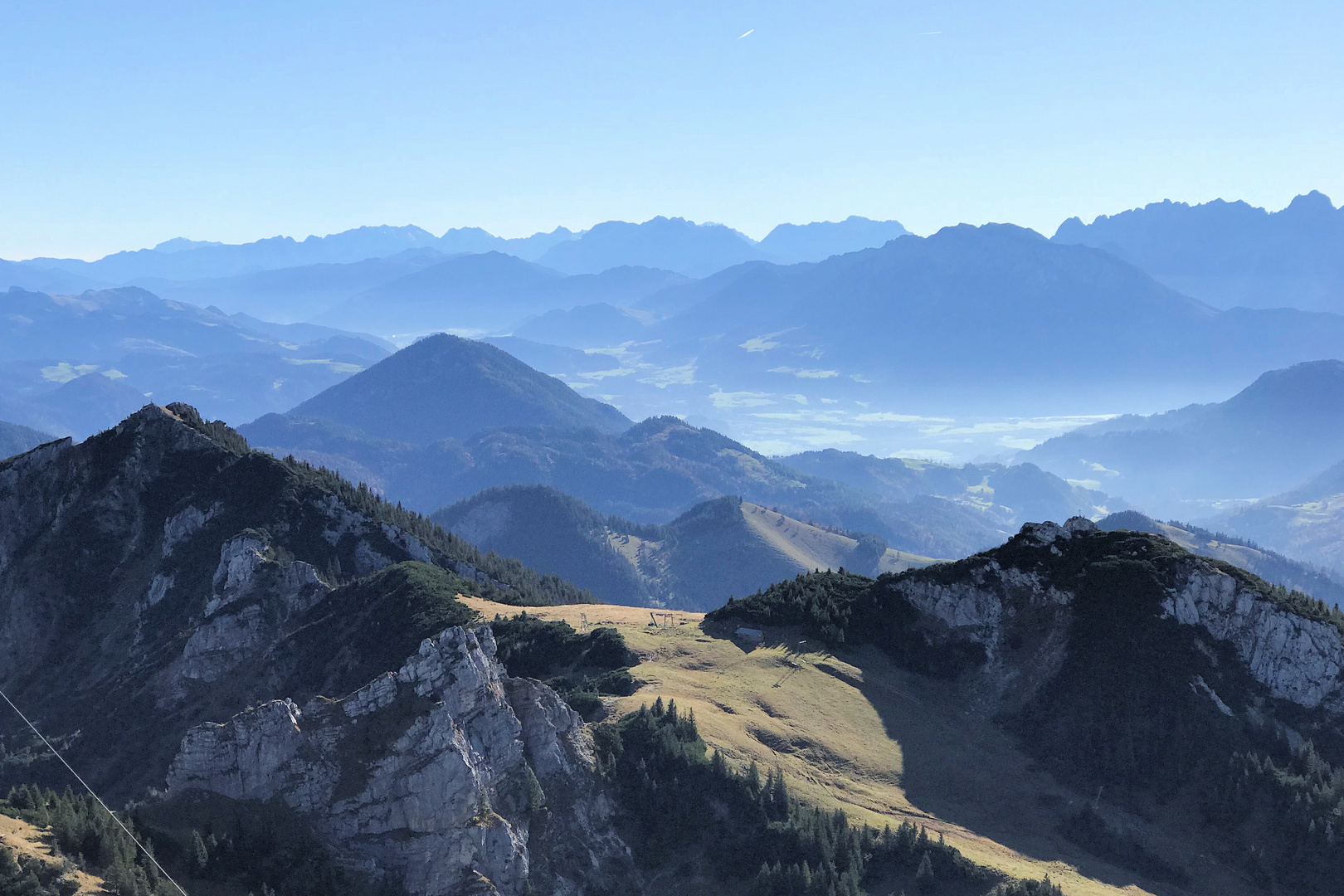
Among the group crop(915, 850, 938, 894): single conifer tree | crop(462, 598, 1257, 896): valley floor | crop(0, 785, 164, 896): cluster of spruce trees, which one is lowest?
crop(0, 785, 164, 896): cluster of spruce trees

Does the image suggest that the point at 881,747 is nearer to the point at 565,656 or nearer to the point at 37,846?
the point at 565,656

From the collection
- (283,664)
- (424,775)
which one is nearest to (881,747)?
(424,775)

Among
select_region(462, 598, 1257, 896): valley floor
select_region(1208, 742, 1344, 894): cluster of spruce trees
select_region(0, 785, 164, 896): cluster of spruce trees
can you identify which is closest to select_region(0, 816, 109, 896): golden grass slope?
select_region(0, 785, 164, 896): cluster of spruce trees

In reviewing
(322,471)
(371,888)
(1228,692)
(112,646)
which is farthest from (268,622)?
(1228,692)

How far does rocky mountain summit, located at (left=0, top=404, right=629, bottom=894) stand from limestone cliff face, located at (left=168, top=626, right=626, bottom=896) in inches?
5.2

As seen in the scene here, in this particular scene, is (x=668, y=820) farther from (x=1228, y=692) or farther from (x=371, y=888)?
(x=1228, y=692)

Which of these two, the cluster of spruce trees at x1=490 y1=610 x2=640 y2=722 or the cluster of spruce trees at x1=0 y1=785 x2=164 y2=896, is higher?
the cluster of spruce trees at x1=490 y1=610 x2=640 y2=722

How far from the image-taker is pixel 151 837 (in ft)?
202

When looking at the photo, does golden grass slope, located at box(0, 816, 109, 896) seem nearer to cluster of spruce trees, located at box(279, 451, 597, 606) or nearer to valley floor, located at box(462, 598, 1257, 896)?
valley floor, located at box(462, 598, 1257, 896)

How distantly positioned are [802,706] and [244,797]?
159ft

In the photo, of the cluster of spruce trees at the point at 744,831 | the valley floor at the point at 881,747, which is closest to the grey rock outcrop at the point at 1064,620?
the valley floor at the point at 881,747

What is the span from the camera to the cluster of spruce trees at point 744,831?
228 ft

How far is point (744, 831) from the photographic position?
2908 inches

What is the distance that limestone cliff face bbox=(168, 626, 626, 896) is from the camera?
67000 millimetres
